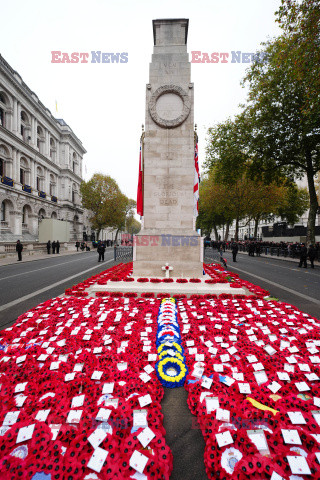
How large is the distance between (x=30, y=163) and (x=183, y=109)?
3556 cm

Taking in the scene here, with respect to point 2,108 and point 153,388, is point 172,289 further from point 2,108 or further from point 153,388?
point 2,108

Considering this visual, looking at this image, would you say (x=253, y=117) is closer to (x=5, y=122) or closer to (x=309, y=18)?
(x=309, y=18)

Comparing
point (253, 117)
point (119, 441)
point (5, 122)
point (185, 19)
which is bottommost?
point (119, 441)

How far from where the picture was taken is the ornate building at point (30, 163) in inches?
1194

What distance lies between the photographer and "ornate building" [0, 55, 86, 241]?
30.3 m

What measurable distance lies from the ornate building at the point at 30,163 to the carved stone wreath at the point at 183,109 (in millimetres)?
27330

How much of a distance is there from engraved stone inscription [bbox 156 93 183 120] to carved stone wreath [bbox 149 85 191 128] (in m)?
0.13

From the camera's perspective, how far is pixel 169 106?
9.73 metres

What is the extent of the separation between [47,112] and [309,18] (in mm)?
44014

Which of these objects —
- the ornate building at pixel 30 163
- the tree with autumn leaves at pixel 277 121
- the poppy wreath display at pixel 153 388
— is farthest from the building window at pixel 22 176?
the poppy wreath display at pixel 153 388

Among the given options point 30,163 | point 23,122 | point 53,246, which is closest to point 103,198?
point 30,163

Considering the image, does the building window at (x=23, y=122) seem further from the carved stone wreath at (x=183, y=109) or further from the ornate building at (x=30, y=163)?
the carved stone wreath at (x=183, y=109)

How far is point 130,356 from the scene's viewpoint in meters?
3.59

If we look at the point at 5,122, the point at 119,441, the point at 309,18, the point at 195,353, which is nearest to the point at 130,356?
the point at 195,353
